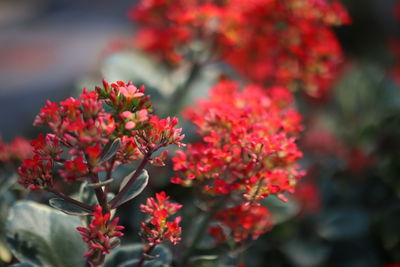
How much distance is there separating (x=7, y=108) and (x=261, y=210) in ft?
8.05

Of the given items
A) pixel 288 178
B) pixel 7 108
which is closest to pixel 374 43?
pixel 7 108

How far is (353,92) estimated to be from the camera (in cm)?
194

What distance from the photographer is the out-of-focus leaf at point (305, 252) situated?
1263 millimetres

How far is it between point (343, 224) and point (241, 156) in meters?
0.63

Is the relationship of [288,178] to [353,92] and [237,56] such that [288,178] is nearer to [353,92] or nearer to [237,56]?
[237,56]

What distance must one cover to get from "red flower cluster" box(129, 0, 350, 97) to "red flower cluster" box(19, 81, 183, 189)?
0.62m

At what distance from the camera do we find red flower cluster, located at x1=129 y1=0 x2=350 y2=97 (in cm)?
128

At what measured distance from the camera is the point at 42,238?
920 mm

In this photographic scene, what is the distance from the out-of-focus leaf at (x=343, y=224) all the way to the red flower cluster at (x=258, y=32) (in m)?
0.37

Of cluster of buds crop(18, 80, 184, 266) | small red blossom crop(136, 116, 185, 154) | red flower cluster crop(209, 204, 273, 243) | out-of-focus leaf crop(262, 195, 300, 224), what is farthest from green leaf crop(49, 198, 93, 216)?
out-of-focus leaf crop(262, 195, 300, 224)

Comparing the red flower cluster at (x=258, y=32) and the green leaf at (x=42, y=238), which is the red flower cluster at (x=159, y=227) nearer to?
the green leaf at (x=42, y=238)

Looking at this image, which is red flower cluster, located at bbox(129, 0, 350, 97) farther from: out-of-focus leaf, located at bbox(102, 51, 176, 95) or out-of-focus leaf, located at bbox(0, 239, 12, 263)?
out-of-focus leaf, located at bbox(0, 239, 12, 263)

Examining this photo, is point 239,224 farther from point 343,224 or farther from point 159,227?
point 343,224

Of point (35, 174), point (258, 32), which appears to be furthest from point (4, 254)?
point (258, 32)
